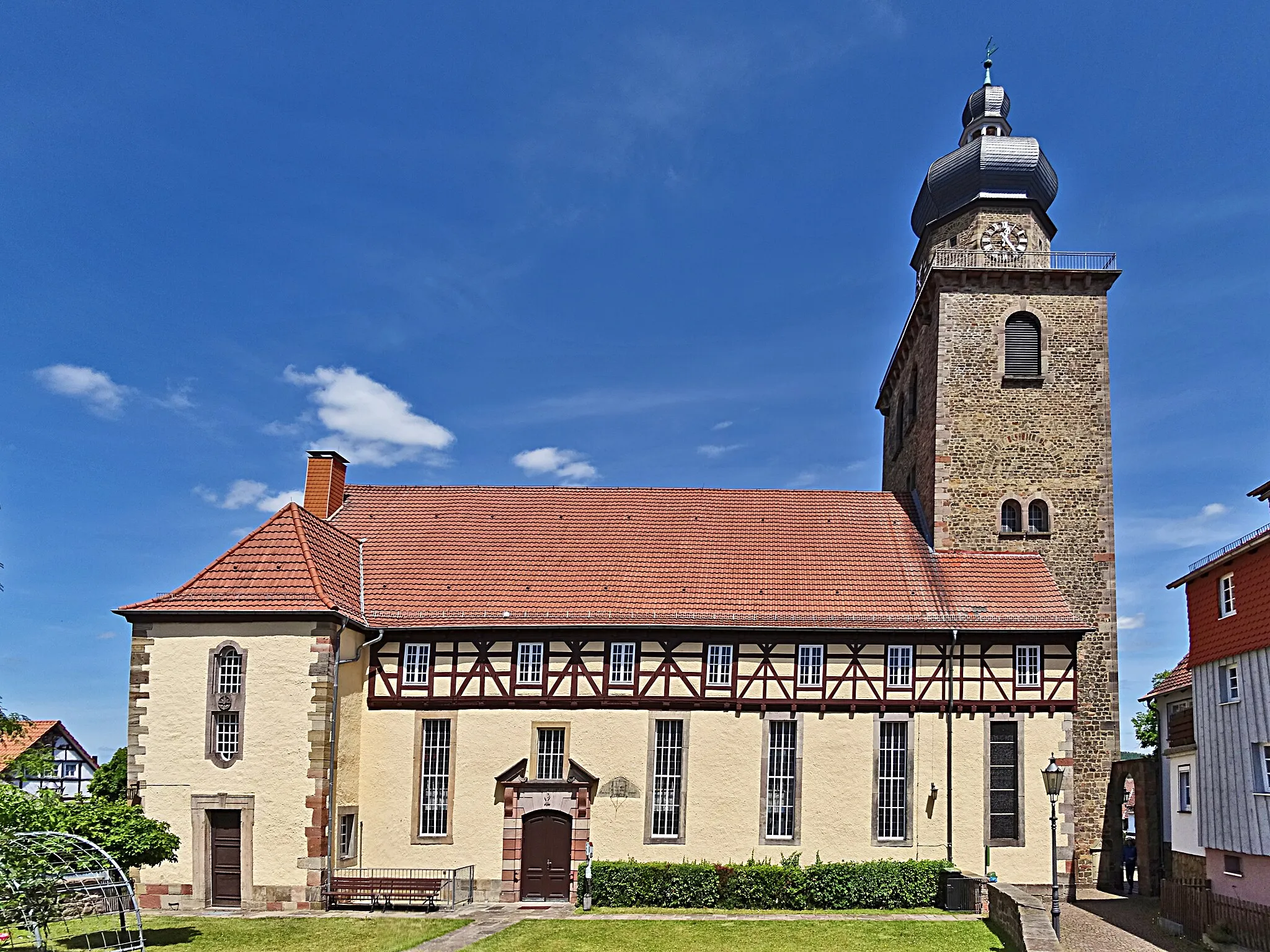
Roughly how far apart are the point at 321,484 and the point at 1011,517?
19.2m

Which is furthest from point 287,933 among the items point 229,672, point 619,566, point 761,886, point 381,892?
point 619,566

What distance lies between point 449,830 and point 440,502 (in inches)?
Answer: 378

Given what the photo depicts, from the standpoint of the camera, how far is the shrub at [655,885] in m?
24.7

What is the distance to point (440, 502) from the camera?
105 feet

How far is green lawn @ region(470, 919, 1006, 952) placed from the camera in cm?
2039

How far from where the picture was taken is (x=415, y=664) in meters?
27.3

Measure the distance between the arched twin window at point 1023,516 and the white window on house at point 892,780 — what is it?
7.07m

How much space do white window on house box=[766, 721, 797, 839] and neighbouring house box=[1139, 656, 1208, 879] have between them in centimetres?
875

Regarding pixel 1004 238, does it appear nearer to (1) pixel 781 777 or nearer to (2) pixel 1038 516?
(2) pixel 1038 516

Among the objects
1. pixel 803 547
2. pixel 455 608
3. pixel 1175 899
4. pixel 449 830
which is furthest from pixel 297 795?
pixel 1175 899

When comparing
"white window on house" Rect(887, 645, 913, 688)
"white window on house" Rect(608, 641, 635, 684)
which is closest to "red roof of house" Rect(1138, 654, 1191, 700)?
"white window on house" Rect(887, 645, 913, 688)

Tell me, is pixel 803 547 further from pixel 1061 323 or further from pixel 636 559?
pixel 1061 323

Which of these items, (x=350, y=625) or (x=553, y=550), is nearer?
(x=350, y=625)

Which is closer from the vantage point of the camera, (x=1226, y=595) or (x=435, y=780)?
(x=1226, y=595)
